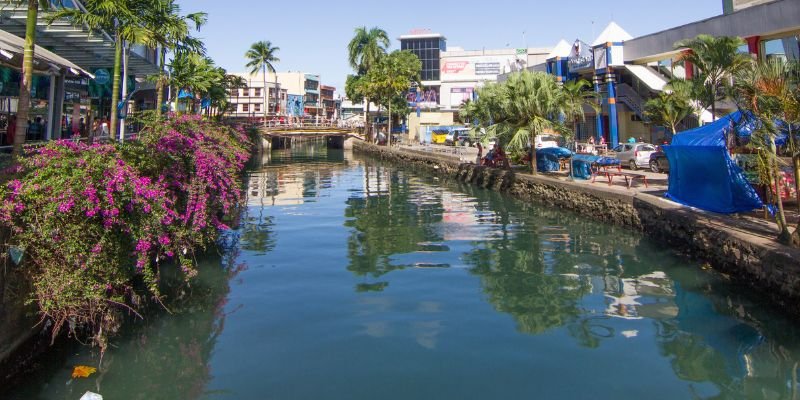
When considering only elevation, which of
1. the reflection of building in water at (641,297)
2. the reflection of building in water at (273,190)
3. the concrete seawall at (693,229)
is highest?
the reflection of building in water at (273,190)

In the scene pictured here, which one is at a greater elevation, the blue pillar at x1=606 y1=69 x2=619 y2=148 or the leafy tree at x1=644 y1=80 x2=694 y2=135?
the blue pillar at x1=606 y1=69 x2=619 y2=148

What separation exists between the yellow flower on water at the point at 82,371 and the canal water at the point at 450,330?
0.34ft

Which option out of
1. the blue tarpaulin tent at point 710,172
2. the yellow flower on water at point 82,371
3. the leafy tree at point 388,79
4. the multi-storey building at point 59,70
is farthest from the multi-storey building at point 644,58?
the yellow flower on water at point 82,371

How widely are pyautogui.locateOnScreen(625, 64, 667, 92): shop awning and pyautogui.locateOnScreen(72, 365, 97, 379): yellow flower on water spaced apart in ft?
113

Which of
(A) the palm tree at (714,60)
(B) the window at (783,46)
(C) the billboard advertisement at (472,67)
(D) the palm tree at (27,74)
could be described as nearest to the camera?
(D) the palm tree at (27,74)

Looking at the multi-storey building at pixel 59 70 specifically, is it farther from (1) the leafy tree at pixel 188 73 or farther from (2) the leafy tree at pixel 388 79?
(2) the leafy tree at pixel 388 79

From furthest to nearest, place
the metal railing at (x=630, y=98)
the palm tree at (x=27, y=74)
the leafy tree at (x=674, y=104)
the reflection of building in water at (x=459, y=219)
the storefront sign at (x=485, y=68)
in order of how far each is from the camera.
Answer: the storefront sign at (x=485, y=68), the metal railing at (x=630, y=98), the leafy tree at (x=674, y=104), the reflection of building in water at (x=459, y=219), the palm tree at (x=27, y=74)

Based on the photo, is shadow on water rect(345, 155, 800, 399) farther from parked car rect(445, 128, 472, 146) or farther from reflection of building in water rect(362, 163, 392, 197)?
parked car rect(445, 128, 472, 146)

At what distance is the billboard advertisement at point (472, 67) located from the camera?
9312 centimetres

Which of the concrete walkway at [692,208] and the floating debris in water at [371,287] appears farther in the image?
the concrete walkway at [692,208]

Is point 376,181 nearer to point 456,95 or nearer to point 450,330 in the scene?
point 450,330

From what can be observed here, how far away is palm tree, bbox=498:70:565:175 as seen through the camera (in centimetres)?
2595

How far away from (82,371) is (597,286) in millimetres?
9867

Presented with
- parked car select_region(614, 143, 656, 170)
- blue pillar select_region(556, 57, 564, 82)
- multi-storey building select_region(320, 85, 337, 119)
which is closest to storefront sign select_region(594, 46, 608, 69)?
blue pillar select_region(556, 57, 564, 82)
